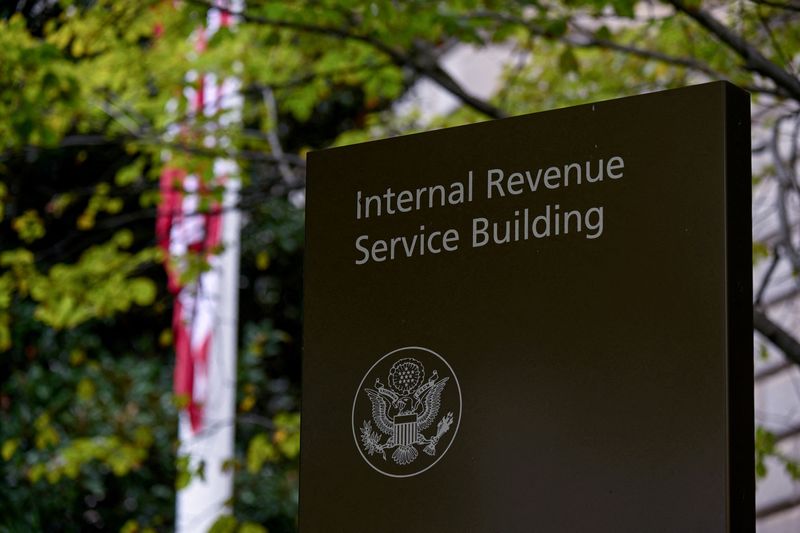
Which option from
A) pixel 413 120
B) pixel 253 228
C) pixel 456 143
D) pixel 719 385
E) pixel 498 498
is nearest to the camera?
pixel 719 385

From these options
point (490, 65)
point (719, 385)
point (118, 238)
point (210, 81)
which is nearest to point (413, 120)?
point (490, 65)

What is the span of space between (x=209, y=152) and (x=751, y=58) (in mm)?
3675

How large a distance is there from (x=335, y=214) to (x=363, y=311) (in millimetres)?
253

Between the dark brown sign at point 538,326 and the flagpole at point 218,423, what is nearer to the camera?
the dark brown sign at point 538,326

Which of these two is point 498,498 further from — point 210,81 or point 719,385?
point 210,81

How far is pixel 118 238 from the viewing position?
9227 millimetres

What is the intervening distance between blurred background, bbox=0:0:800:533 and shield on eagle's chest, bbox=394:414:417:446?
257 cm

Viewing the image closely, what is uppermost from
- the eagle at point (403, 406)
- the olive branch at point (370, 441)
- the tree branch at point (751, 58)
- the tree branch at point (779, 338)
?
the tree branch at point (751, 58)

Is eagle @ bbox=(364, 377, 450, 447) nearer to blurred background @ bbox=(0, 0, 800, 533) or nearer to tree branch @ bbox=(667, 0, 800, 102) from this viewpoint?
blurred background @ bbox=(0, 0, 800, 533)

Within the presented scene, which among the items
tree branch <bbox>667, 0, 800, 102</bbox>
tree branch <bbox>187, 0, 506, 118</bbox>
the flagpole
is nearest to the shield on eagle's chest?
tree branch <bbox>667, 0, 800, 102</bbox>

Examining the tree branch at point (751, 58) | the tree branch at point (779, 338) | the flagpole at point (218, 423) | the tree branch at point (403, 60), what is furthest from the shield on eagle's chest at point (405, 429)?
the flagpole at point (218, 423)

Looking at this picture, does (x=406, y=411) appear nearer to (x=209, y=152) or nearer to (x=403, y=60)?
(x=403, y=60)

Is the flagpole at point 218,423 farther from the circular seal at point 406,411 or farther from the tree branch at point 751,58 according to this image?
the circular seal at point 406,411

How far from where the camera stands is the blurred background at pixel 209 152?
6.98 m
